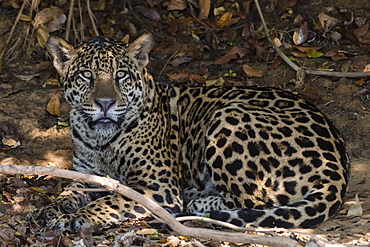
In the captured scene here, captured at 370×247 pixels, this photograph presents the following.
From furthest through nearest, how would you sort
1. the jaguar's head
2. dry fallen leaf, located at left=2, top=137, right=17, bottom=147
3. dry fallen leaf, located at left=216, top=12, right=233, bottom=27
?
dry fallen leaf, located at left=216, top=12, right=233, bottom=27
dry fallen leaf, located at left=2, top=137, right=17, bottom=147
the jaguar's head

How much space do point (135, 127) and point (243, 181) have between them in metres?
1.43

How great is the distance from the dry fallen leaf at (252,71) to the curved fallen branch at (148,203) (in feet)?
16.0

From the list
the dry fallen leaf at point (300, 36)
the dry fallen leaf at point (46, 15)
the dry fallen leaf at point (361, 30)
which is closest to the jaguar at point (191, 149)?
the dry fallen leaf at point (300, 36)

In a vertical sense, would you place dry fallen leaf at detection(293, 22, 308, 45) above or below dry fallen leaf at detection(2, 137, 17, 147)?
above

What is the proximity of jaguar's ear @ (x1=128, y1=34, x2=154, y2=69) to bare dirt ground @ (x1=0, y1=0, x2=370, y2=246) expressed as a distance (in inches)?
74.7

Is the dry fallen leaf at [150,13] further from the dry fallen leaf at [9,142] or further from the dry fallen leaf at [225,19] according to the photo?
the dry fallen leaf at [9,142]

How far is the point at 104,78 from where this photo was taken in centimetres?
638

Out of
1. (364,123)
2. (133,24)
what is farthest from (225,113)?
(133,24)

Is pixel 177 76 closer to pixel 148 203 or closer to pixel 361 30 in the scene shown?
pixel 361 30

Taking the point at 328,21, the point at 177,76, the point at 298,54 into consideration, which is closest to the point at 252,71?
the point at 298,54

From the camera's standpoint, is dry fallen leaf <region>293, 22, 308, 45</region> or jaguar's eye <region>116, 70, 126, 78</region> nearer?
jaguar's eye <region>116, 70, 126, 78</region>

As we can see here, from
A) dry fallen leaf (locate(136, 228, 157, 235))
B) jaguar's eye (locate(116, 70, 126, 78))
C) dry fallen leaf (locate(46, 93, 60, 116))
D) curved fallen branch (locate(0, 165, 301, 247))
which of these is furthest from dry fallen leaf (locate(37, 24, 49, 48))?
curved fallen branch (locate(0, 165, 301, 247))

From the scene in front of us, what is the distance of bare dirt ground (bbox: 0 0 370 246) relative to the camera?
19.5 ft

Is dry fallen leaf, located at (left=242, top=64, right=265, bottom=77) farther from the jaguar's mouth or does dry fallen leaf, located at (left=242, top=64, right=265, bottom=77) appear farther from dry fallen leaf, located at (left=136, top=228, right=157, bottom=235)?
dry fallen leaf, located at (left=136, top=228, right=157, bottom=235)
